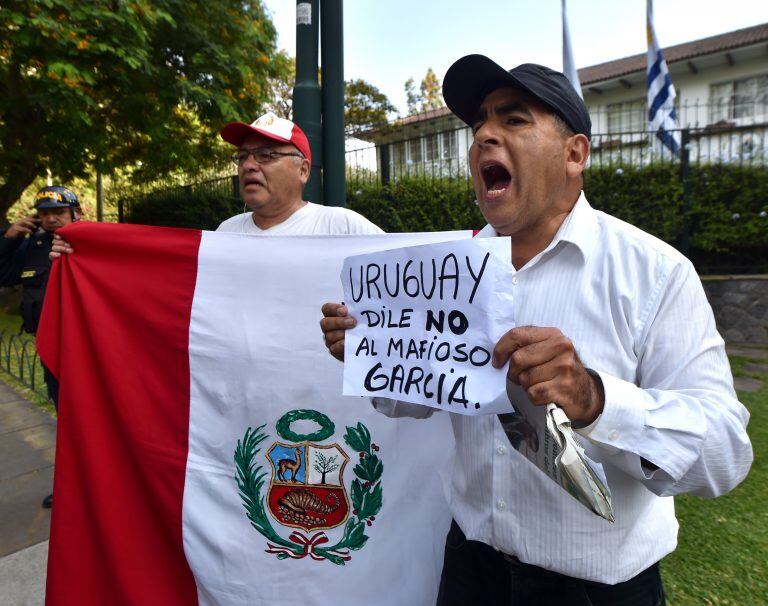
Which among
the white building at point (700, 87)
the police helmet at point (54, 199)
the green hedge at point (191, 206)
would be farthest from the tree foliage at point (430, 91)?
the police helmet at point (54, 199)

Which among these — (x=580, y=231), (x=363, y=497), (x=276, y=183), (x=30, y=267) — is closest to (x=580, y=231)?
(x=580, y=231)

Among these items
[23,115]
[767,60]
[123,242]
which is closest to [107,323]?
[123,242]

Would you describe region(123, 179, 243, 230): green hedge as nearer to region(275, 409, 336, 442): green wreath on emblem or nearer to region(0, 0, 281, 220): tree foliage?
region(0, 0, 281, 220): tree foliage

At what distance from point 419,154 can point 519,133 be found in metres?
7.56

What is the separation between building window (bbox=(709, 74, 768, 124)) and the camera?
1789 cm

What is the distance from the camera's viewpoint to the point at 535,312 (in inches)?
50.8

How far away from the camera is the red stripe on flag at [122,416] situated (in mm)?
2197

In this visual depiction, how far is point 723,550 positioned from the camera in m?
2.83

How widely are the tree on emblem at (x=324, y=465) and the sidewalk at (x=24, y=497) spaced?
175 centimetres

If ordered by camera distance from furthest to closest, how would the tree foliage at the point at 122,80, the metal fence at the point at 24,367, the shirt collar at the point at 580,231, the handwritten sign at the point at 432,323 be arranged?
the tree foliage at the point at 122,80, the metal fence at the point at 24,367, the shirt collar at the point at 580,231, the handwritten sign at the point at 432,323

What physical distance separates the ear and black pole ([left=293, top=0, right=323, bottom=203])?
1.90m

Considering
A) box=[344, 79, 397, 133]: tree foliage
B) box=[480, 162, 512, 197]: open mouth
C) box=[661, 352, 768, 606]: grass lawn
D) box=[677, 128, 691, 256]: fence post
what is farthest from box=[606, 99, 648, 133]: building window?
box=[480, 162, 512, 197]: open mouth

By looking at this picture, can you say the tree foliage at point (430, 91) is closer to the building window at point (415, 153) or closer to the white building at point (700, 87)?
the white building at point (700, 87)

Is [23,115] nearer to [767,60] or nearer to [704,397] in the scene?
[704,397]
